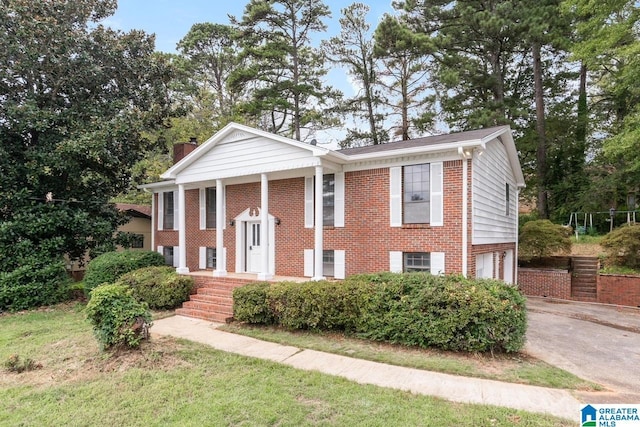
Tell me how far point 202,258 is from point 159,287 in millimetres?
3306

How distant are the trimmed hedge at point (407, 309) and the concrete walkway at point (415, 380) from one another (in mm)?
1014

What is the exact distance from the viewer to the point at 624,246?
12.4 meters

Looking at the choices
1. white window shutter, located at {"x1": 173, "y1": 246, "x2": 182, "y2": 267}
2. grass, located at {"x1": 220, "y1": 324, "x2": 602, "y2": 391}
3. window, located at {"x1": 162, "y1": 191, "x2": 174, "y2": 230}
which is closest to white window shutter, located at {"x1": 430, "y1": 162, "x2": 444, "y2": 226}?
grass, located at {"x1": 220, "y1": 324, "x2": 602, "y2": 391}

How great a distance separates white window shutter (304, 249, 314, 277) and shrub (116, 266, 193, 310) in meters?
3.55

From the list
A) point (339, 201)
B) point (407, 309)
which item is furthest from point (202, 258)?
point (407, 309)

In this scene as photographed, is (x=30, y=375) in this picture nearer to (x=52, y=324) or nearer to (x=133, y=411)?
(x=133, y=411)

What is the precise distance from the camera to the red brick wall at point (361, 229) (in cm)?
885

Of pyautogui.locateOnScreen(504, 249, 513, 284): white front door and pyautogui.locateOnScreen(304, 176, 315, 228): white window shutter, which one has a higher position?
pyautogui.locateOnScreen(304, 176, 315, 228): white window shutter

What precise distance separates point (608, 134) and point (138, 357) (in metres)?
26.2

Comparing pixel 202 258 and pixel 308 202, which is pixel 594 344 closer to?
pixel 308 202

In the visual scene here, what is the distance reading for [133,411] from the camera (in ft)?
13.8

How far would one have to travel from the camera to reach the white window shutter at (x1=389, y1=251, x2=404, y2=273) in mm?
9469

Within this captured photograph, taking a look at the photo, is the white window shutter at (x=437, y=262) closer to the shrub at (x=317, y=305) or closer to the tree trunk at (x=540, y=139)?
the shrub at (x=317, y=305)

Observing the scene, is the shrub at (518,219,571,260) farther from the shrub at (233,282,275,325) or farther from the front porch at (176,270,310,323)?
the shrub at (233,282,275,325)
